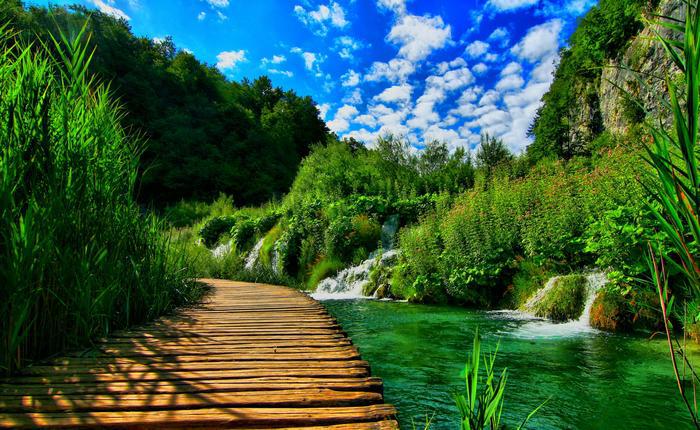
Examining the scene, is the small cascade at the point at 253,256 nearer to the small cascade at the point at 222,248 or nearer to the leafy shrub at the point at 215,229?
the small cascade at the point at 222,248

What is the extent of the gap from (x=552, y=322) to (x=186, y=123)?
32329 millimetres

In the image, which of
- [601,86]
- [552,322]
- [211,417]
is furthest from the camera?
[601,86]

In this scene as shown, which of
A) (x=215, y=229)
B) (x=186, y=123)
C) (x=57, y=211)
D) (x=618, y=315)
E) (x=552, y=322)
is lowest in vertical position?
(x=552, y=322)

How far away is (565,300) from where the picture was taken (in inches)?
226

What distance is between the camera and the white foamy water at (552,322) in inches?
192

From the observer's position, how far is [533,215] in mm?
7152

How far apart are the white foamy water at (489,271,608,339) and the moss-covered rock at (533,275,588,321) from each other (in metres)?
0.07

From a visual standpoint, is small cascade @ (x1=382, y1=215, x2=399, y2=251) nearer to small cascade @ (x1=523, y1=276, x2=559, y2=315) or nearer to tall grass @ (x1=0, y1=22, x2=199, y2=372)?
small cascade @ (x1=523, y1=276, x2=559, y2=315)

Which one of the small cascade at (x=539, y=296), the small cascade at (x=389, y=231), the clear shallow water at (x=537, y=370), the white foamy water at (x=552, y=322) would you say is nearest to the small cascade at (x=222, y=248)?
the small cascade at (x=389, y=231)

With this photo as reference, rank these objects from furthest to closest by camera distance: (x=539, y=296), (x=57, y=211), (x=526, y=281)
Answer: (x=526, y=281)
(x=539, y=296)
(x=57, y=211)

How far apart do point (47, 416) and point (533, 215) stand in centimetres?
726

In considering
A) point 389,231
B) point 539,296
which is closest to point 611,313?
point 539,296

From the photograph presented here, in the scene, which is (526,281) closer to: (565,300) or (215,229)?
(565,300)

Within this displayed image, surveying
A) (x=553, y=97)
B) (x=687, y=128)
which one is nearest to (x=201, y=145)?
(x=553, y=97)
